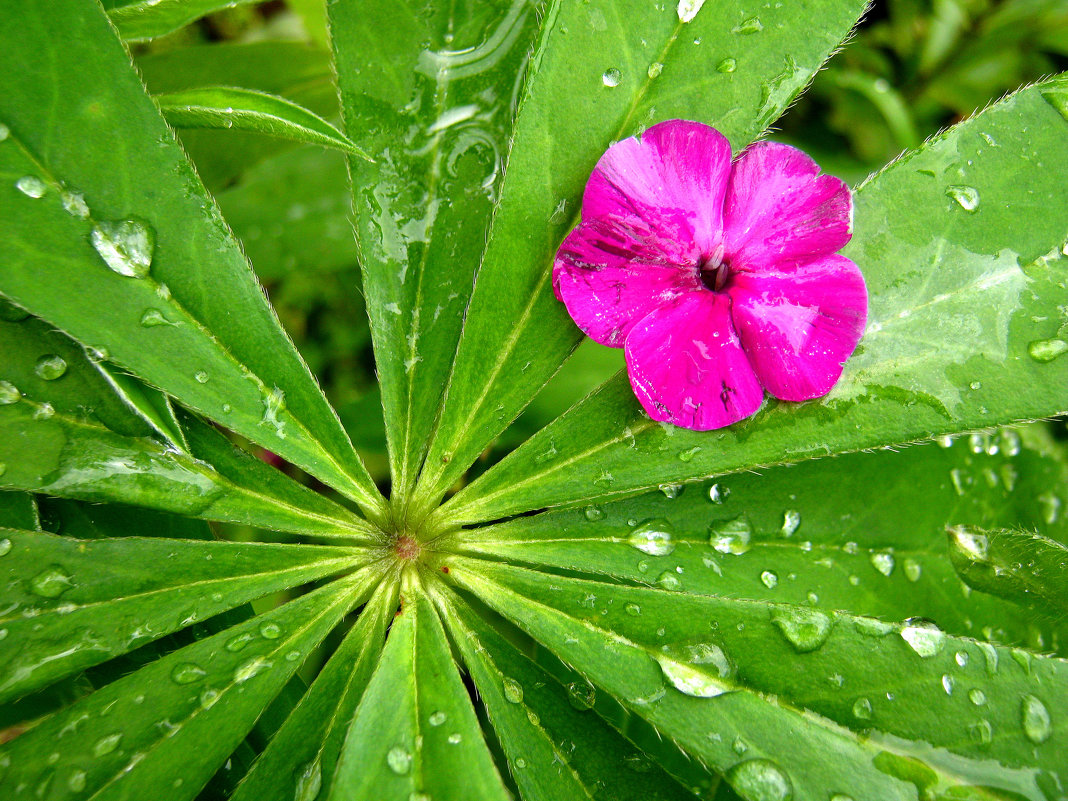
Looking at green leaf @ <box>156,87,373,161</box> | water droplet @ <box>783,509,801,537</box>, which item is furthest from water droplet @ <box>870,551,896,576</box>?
green leaf @ <box>156,87,373,161</box>

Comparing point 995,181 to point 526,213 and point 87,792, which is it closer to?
point 526,213

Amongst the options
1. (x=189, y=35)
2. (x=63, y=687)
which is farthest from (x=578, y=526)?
(x=189, y=35)

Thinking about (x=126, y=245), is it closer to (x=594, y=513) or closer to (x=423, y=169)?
(x=423, y=169)

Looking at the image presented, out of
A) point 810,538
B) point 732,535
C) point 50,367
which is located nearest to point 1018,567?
point 810,538

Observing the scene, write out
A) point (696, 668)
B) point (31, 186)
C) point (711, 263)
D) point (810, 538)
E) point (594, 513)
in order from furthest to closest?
point (810, 538) < point (594, 513) < point (711, 263) < point (696, 668) < point (31, 186)

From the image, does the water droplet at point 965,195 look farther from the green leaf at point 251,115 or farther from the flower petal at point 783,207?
the green leaf at point 251,115

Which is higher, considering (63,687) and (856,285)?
(856,285)

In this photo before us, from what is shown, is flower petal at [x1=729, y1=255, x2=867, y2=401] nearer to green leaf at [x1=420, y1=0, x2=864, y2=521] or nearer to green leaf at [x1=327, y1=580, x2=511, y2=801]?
green leaf at [x1=420, y1=0, x2=864, y2=521]
